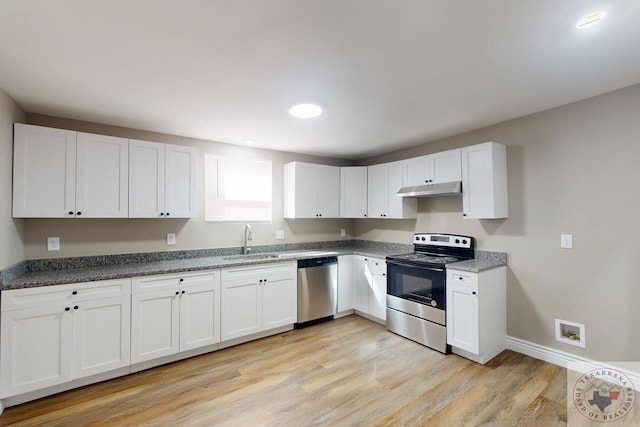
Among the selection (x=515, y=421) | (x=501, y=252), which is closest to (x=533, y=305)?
(x=501, y=252)

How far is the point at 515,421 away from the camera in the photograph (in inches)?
79.1

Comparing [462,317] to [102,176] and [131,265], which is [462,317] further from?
[102,176]

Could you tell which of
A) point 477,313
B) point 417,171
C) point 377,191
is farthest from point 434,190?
point 477,313

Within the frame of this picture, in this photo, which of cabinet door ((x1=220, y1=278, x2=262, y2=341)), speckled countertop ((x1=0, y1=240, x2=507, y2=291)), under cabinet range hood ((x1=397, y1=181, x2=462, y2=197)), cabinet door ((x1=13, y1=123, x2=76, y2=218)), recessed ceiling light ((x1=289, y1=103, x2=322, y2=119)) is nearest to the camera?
speckled countertop ((x1=0, y1=240, x2=507, y2=291))

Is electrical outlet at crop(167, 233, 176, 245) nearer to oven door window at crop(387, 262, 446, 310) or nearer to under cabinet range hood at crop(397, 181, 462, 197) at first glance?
oven door window at crop(387, 262, 446, 310)

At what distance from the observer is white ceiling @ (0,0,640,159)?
1468 millimetres

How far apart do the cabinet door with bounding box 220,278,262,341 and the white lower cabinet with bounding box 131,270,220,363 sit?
0.09m

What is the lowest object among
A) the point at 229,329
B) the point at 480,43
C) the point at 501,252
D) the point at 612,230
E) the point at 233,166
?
the point at 229,329

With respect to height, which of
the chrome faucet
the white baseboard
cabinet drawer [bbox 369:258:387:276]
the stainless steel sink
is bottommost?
the white baseboard

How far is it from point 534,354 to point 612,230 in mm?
1411

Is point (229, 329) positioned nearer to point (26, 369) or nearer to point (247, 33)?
point (26, 369)

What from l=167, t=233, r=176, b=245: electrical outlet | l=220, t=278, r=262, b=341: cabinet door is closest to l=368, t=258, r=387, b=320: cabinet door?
l=220, t=278, r=262, b=341: cabinet door

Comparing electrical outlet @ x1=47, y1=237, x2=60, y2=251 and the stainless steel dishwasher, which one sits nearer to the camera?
electrical outlet @ x1=47, y1=237, x2=60, y2=251

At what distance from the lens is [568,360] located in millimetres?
2701
